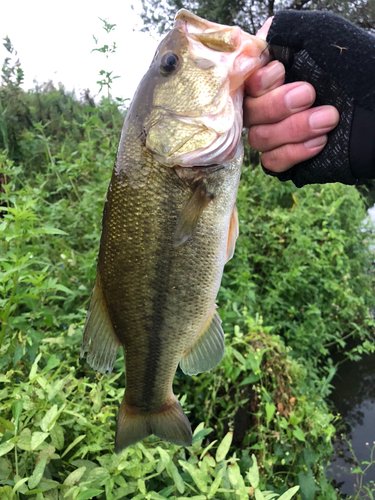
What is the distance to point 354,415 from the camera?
329 centimetres

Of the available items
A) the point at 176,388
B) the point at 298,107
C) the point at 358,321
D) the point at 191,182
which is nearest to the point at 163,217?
the point at 191,182

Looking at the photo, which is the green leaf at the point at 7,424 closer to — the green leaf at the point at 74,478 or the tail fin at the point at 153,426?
the green leaf at the point at 74,478

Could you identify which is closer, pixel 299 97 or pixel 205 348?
pixel 299 97

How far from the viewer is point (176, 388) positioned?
88.0 inches

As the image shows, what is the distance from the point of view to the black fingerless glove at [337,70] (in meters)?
1.12

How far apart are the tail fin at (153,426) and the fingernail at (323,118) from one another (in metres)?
1.20

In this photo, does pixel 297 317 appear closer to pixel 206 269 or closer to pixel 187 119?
pixel 206 269

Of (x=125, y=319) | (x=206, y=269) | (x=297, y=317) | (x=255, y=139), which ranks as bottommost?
(x=297, y=317)

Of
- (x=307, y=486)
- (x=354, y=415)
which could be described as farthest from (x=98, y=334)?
(x=354, y=415)

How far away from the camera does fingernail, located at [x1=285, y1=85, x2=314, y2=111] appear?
1.17m

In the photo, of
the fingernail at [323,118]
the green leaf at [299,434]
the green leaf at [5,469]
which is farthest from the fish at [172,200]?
the green leaf at [299,434]

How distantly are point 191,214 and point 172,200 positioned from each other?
8 cm

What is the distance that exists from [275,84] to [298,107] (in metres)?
0.11

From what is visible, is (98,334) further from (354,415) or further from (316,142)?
(354,415)
